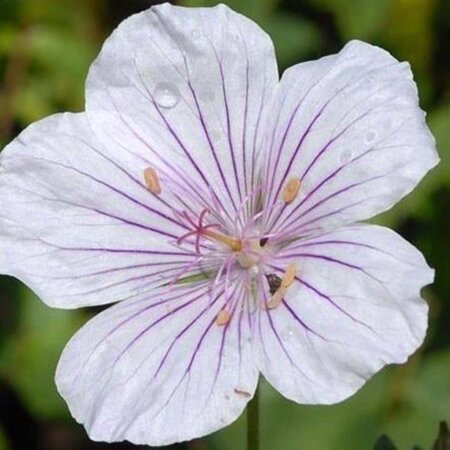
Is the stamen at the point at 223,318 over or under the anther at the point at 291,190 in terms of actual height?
under

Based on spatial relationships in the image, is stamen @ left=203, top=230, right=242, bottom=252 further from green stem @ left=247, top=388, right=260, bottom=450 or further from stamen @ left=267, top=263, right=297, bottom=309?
green stem @ left=247, top=388, right=260, bottom=450

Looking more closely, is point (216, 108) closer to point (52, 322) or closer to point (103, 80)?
point (103, 80)

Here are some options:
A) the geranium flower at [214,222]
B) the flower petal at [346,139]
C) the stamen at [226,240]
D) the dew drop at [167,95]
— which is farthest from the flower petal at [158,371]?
the dew drop at [167,95]

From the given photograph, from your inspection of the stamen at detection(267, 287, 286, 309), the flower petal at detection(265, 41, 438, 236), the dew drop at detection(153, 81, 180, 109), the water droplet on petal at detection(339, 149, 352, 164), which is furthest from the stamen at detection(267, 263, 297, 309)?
the dew drop at detection(153, 81, 180, 109)

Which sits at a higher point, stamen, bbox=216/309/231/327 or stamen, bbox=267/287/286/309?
stamen, bbox=267/287/286/309

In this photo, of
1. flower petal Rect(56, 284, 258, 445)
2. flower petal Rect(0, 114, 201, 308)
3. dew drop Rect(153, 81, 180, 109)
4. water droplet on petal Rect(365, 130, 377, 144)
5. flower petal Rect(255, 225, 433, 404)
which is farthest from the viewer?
dew drop Rect(153, 81, 180, 109)

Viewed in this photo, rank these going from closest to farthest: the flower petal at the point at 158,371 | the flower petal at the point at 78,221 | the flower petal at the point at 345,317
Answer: the flower petal at the point at 345,317
the flower petal at the point at 158,371
the flower petal at the point at 78,221

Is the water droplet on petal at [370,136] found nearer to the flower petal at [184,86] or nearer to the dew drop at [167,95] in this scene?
the flower petal at [184,86]
